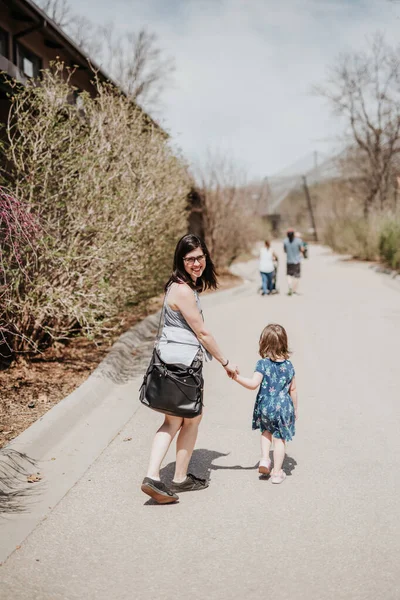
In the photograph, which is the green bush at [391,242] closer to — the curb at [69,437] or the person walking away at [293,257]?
the person walking away at [293,257]

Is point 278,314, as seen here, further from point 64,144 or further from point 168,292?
point 168,292

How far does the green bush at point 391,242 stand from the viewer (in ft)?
84.4

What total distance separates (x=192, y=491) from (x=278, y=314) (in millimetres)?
A: 10015

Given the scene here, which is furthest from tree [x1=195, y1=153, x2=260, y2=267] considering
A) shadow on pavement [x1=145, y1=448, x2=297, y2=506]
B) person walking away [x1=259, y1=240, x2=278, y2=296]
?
shadow on pavement [x1=145, y1=448, x2=297, y2=506]

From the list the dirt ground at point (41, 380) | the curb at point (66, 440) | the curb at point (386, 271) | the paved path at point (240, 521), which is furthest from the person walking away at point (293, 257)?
the paved path at point (240, 521)

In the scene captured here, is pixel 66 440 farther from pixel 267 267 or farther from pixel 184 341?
pixel 267 267

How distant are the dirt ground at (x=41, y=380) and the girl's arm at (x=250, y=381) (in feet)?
7.05

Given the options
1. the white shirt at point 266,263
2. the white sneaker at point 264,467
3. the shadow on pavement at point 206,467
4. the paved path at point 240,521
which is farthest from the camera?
the white shirt at point 266,263

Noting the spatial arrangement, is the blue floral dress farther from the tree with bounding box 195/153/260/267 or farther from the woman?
the tree with bounding box 195/153/260/267

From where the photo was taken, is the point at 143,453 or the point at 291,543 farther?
the point at 143,453

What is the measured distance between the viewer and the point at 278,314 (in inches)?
576

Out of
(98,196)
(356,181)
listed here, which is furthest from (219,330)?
(356,181)

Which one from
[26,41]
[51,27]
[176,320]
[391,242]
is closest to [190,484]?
[176,320]

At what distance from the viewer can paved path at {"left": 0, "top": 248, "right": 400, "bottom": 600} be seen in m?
3.47
